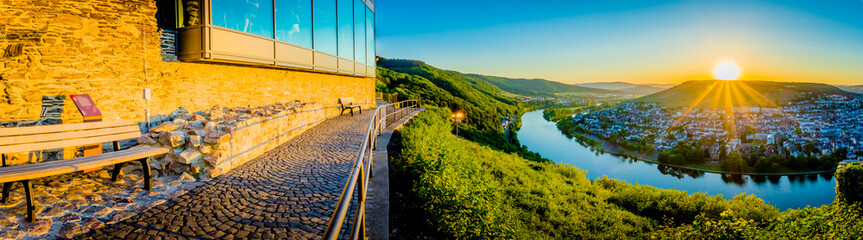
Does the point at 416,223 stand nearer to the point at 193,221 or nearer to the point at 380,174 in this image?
the point at 380,174

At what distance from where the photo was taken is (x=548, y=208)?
11805 mm

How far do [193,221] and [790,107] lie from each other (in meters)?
109

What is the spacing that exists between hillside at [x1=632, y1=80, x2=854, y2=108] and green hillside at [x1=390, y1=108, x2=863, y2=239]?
91.8 m

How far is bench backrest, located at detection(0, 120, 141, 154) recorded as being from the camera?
358cm

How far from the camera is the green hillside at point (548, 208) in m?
4.69

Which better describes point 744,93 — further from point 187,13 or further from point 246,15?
point 187,13

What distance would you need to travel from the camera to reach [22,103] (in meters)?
5.22

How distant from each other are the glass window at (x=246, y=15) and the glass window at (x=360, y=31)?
6.13 metres

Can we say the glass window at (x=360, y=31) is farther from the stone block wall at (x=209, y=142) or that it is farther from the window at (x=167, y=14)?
the stone block wall at (x=209, y=142)

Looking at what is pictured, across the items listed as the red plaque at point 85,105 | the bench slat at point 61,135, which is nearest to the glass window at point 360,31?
the red plaque at point 85,105

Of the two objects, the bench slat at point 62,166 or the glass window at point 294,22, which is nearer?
the bench slat at point 62,166

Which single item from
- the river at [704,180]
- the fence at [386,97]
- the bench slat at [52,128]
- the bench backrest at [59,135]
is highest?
the fence at [386,97]

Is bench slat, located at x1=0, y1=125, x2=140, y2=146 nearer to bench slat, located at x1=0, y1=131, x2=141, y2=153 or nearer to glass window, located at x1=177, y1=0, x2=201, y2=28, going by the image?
bench slat, located at x1=0, y1=131, x2=141, y2=153

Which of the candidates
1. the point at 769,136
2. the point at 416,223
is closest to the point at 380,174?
the point at 416,223
